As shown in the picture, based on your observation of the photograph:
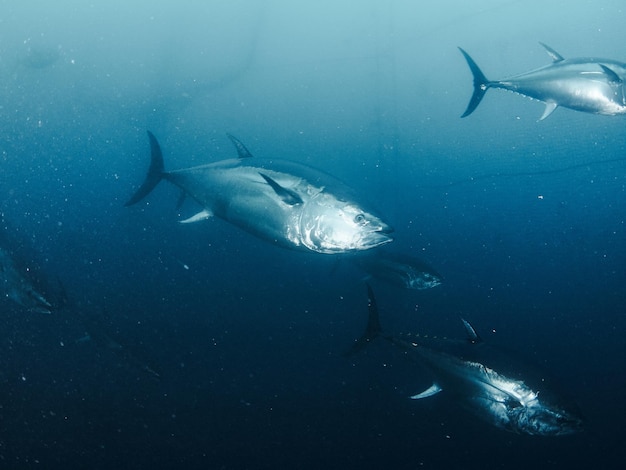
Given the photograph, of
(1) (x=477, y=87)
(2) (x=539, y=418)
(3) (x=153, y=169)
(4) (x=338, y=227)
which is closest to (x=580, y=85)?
(1) (x=477, y=87)

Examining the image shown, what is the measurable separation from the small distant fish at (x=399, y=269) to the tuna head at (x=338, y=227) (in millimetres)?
2930

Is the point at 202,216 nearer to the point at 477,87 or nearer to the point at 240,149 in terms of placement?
the point at 240,149

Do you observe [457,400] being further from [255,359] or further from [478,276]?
[478,276]

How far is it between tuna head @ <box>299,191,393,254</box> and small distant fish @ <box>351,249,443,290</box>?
293 cm

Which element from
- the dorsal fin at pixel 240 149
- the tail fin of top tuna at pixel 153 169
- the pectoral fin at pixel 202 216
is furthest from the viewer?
the tail fin of top tuna at pixel 153 169

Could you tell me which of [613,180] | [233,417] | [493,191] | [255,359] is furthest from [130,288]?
[613,180]

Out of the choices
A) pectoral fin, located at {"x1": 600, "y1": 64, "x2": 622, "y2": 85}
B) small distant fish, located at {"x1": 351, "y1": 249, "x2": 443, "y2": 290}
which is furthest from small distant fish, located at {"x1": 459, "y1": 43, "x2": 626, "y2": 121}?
small distant fish, located at {"x1": 351, "y1": 249, "x2": 443, "y2": 290}

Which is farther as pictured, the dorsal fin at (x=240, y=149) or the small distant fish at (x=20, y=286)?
the small distant fish at (x=20, y=286)

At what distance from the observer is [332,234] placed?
274 cm

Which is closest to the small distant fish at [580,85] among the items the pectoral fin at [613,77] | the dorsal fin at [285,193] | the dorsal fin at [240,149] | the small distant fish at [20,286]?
the pectoral fin at [613,77]

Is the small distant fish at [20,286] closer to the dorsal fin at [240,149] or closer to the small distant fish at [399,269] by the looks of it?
the dorsal fin at [240,149]

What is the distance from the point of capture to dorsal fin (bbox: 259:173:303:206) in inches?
108

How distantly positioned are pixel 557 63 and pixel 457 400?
9.44 ft

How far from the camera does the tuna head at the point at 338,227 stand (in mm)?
2680
